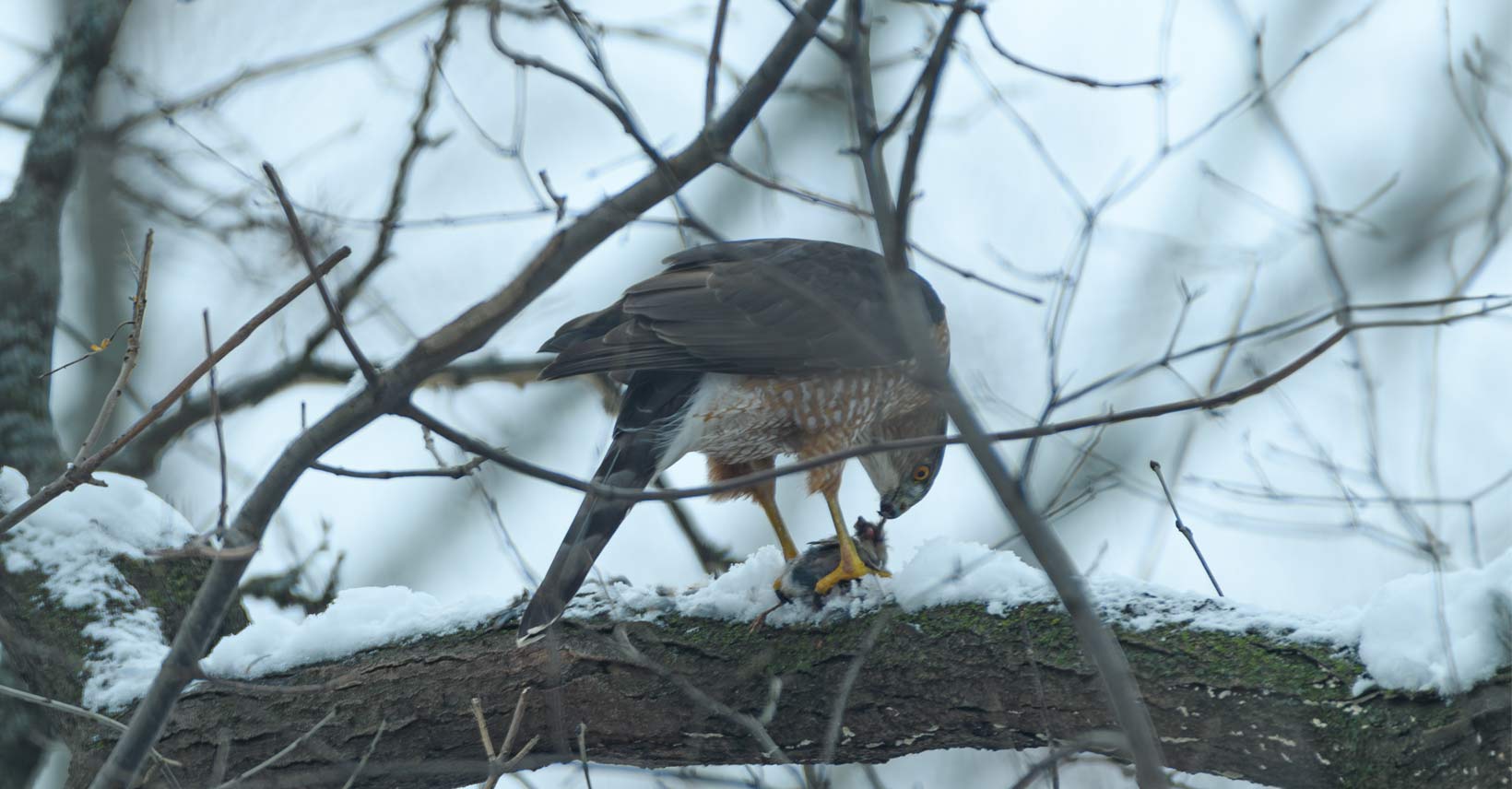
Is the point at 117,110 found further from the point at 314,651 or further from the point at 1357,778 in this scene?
the point at 1357,778

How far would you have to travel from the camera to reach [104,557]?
10.9 feet

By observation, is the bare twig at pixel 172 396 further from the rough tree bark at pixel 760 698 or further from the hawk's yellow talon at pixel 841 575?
the hawk's yellow talon at pixel 841 575

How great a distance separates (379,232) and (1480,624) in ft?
12.0

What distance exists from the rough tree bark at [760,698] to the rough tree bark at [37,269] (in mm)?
934

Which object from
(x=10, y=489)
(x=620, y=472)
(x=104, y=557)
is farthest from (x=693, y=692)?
(x=10, y=489)

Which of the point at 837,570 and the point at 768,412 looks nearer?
the point at 837,570

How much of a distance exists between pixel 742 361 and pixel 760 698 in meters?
1.08

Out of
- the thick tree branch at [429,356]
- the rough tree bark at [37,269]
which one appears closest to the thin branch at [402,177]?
the rough tree bark at [37,269]

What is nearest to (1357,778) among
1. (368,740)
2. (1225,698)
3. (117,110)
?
(1225,698)

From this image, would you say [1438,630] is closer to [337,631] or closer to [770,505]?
[770,505]

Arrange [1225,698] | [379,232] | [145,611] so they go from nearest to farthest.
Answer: [1225,698]
[145,611]
[379,232]

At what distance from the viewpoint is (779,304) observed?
3639 mm

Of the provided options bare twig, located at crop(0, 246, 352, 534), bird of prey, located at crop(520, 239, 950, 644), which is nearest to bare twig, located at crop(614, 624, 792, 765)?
bird of prey, located at crop(520, 239, 950, 644)

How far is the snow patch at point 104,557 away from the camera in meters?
3.07
